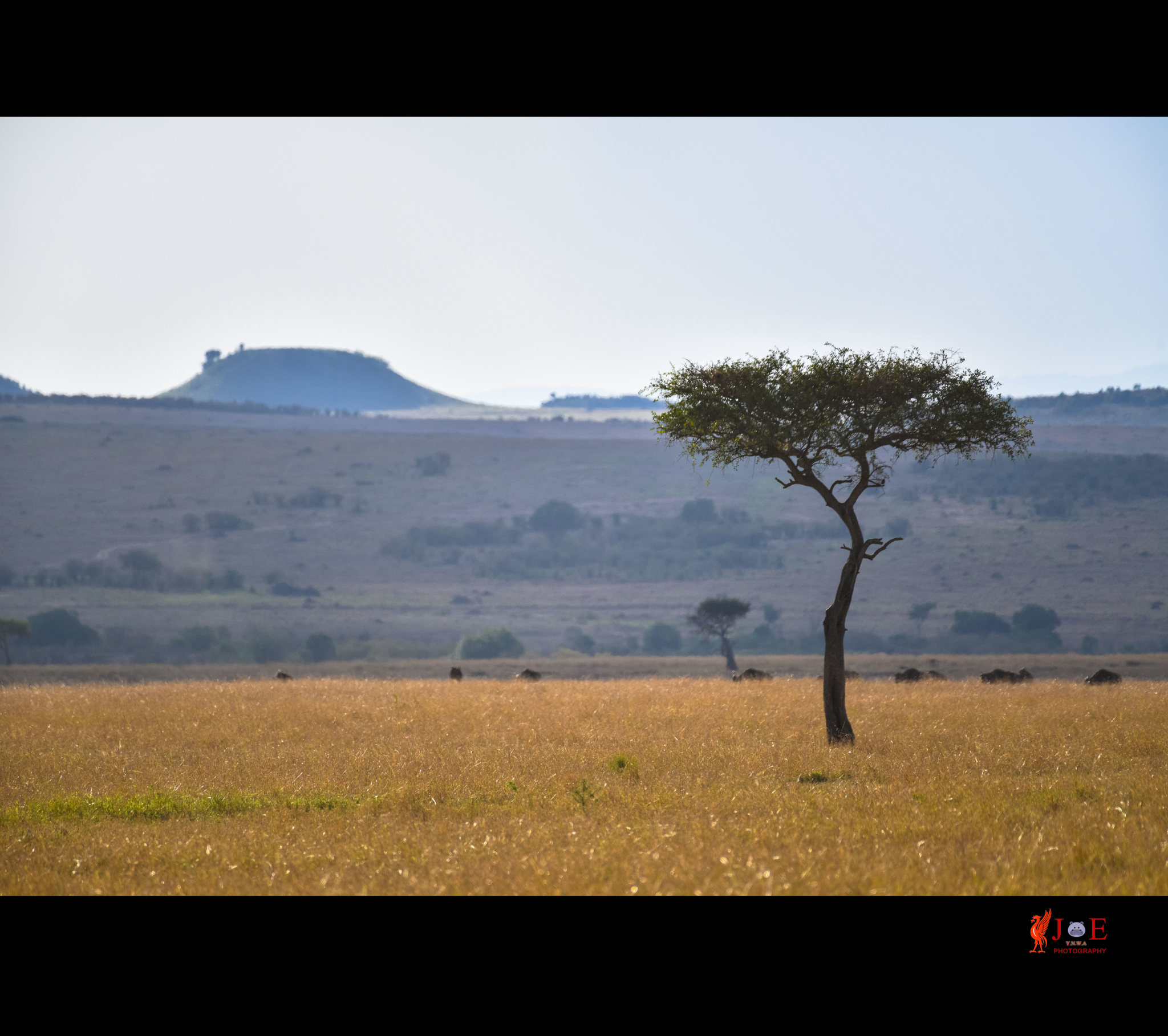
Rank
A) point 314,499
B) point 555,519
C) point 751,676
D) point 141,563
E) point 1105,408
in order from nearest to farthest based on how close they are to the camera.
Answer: point 751,676 → point 141,563 → point 314,499 → point 555,519 → point 1105,408

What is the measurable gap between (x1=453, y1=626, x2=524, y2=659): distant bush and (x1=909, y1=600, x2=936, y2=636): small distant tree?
107ft

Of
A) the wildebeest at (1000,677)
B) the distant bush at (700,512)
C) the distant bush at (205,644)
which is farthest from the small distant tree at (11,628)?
the distant bush at (700,512)

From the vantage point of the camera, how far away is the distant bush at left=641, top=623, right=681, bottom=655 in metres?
72.1

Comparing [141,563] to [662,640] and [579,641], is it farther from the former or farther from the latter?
[662,640]

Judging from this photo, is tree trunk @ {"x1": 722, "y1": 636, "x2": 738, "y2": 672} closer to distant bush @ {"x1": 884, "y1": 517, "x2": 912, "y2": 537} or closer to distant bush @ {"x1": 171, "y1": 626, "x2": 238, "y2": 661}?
distant bush @ {"x1": 171, "y1": 626, "x2": 238, "y2": 661}

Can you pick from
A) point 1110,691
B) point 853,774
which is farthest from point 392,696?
point 1110,691

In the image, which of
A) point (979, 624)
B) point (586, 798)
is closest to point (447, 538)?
point (979, 624)

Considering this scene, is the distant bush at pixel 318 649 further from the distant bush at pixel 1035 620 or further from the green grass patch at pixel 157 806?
the green grass patch at pixel 157 806

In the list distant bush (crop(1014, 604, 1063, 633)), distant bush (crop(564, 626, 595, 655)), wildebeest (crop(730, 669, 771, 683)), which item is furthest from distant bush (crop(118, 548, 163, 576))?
distant bush (crop(1014, 604, 1063, 633))

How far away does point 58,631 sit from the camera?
65625 millimetres

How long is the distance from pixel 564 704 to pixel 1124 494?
3730 inches
